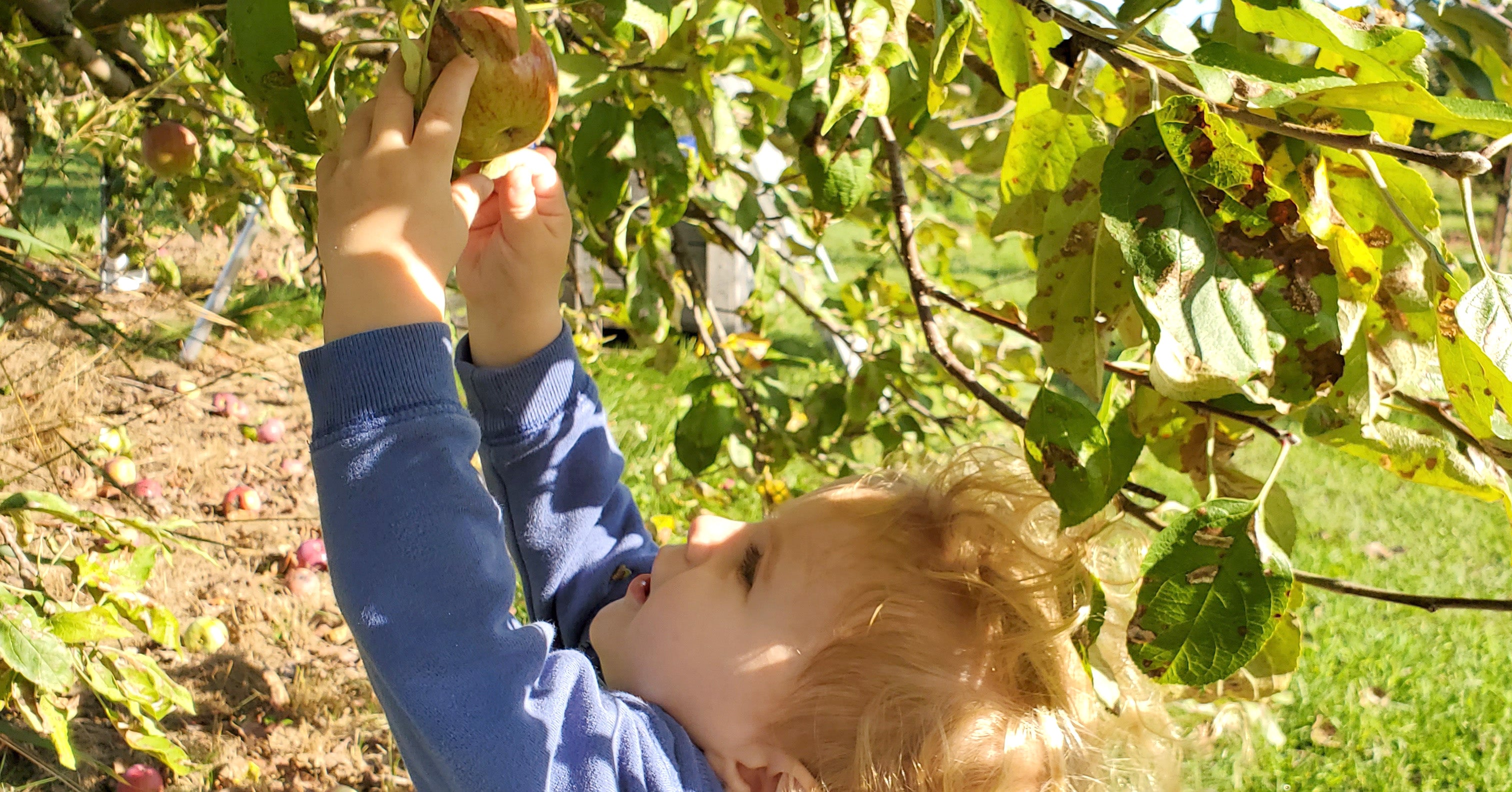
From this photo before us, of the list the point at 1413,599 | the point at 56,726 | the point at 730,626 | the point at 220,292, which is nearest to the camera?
the point at 1413,599

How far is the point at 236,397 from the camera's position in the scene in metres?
3.16

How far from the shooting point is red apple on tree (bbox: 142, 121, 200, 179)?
5.16ft

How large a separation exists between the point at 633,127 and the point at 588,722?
64 centimetres

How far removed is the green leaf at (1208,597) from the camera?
24.8 inches

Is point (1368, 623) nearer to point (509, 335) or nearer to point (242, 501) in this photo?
point (509, 335)

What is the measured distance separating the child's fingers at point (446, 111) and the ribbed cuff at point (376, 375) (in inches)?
5.4

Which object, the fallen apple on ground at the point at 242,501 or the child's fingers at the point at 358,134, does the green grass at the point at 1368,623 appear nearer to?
the fallen apple on ground at the point at 242,501

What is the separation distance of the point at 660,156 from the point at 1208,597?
0.75 m

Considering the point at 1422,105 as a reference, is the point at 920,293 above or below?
below

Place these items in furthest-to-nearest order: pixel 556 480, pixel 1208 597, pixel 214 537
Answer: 1. pixel 214 537
2. pixel 556 480
3. pixel 1208 597

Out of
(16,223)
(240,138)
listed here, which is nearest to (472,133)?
(240,138)

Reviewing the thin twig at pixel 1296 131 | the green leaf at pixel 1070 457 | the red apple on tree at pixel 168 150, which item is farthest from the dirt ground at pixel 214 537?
the thin twig at pixel 1296 131

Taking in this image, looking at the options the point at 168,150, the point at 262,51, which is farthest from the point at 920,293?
the point at 168,150

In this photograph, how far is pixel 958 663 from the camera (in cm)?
112
